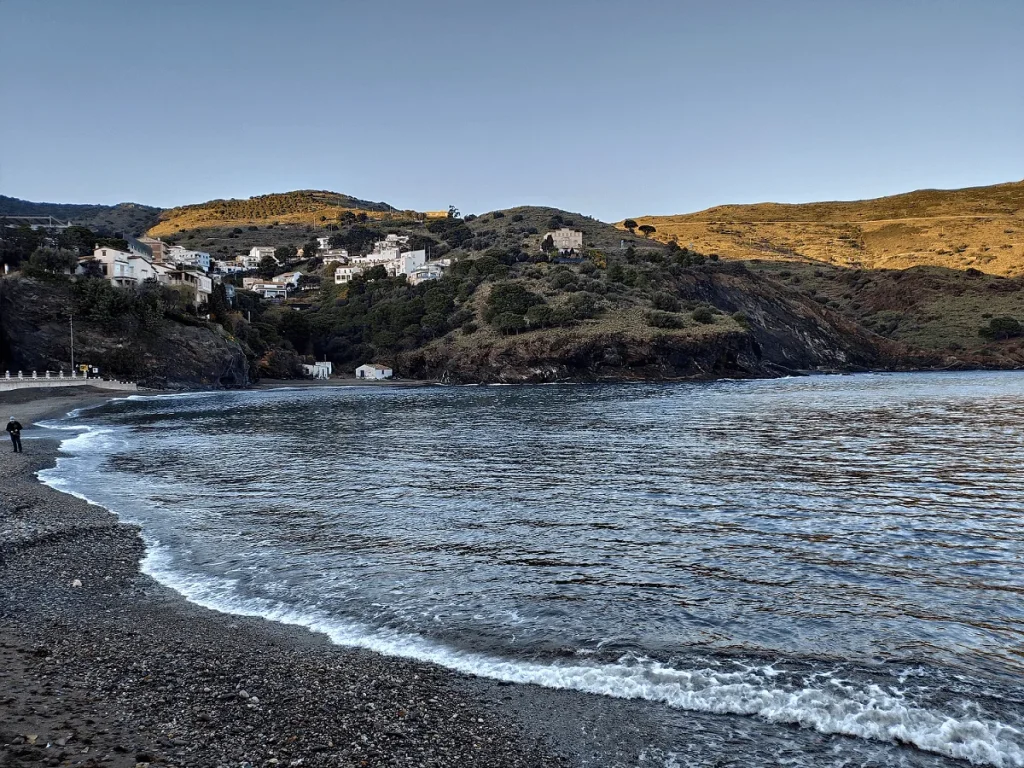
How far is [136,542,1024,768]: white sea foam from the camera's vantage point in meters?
7.41

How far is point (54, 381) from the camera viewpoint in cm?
7706

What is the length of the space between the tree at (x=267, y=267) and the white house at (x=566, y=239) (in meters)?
78.6

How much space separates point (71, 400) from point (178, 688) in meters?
74.3

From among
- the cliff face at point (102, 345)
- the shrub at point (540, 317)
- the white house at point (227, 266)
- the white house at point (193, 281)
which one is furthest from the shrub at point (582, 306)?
the white house at point (227, 266)

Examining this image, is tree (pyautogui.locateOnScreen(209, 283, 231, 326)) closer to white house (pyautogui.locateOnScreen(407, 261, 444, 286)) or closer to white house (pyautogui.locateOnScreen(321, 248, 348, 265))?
white house (pyautogui.locateOnScreen(407, 261, 444, 286))

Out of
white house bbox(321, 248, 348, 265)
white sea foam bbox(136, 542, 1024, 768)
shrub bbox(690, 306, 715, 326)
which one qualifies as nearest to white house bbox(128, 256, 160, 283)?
white house bbox(321, 248, 348, 265)

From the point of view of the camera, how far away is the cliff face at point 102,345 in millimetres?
85000

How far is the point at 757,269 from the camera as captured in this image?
190 metres

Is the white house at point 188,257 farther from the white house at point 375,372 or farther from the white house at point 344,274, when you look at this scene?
the white house at point 375,372

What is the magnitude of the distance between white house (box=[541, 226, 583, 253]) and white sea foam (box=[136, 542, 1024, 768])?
166 metres

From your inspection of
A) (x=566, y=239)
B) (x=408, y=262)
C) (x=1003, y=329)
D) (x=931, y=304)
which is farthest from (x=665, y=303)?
(x=931, y=304)

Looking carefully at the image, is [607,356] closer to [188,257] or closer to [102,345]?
[102,345]

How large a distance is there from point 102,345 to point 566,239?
115 metres

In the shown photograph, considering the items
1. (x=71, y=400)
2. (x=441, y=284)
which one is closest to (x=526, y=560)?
(x=71, y=400)
